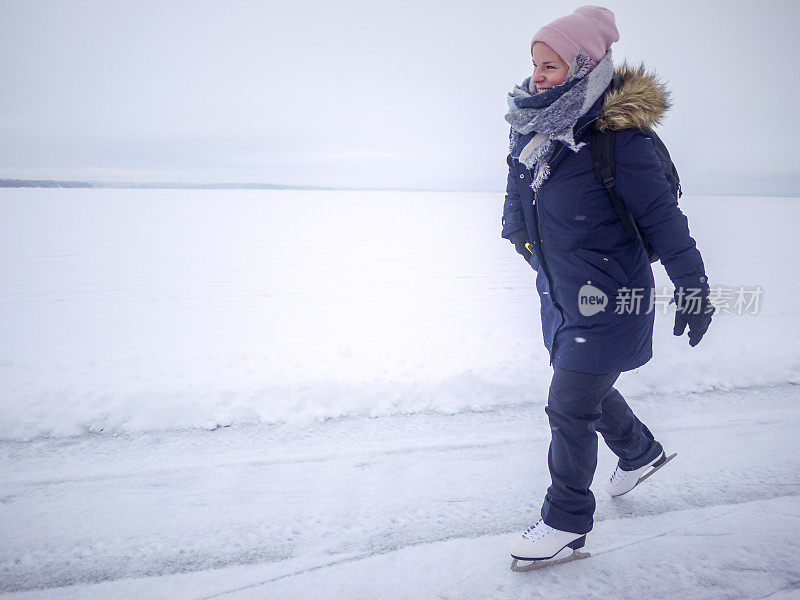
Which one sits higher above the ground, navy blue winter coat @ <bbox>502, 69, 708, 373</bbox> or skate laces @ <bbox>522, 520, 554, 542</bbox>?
navy blue winter coat @ <bbox>502, 69, 708, 373</bbox>

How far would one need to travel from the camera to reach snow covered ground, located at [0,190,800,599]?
188 centimetres

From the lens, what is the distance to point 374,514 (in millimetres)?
2188

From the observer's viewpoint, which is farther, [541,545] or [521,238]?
[521,238]

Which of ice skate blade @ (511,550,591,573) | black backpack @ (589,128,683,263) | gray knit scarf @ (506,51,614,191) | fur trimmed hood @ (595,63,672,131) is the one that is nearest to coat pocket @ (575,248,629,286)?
Answer: black backpack @ (589,128,683,263)

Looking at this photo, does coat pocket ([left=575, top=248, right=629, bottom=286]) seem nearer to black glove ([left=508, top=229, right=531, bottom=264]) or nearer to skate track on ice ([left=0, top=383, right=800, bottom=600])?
black glove ([left=508, top=229, right=531, bottom=264])

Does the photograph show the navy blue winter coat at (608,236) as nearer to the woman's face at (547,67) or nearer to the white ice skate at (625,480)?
the woman's face at (547,67)

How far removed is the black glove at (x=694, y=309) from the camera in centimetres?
168

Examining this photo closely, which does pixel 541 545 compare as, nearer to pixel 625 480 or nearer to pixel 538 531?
pixel 538 531

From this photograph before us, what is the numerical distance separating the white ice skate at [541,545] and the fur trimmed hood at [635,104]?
1.47m

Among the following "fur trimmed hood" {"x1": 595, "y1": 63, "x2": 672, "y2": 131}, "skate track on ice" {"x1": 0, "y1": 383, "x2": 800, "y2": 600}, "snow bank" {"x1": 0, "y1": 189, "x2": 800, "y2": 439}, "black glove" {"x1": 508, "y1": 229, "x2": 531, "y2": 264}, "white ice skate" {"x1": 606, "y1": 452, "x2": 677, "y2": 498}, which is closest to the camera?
"fur trimmed hood" {"x1": 595, "y1": 63, "x2": 672, "y2": 131}

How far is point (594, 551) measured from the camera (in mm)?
2006

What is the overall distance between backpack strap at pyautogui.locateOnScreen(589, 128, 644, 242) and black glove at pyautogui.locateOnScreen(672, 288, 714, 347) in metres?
0.29

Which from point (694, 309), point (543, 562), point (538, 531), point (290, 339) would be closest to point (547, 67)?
point (694, 309)

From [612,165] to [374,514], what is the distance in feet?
5.53
